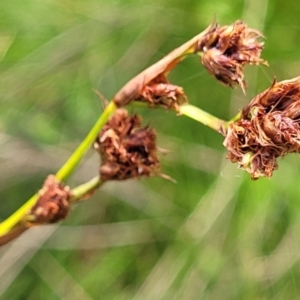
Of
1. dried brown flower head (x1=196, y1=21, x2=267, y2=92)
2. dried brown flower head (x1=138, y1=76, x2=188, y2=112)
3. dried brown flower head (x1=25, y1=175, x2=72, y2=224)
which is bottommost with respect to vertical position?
dried brown flower head (x1=25, y1=175, x2=72, y2=224)

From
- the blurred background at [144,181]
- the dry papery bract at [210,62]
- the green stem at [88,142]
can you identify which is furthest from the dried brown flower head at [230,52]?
the blurred background at [144,181]

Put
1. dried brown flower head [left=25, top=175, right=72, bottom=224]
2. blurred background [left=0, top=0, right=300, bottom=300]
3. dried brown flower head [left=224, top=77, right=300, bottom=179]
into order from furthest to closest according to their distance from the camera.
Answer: blurred background [left=0, top=0, right=300, bottom=300] → dried brown flower head [left=25, top=175, right=72, bottom=224] → dried brown flower head [left=224, top=77, right=300, bottom=179]

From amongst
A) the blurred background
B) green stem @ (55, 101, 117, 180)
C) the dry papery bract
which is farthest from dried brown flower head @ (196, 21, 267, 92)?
the blurred background

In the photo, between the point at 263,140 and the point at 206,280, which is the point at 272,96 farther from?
the point at 206,280

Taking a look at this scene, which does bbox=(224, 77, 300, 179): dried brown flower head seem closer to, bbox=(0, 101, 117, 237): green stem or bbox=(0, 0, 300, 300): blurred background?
bbox=(0, 101, 117, 237): green stem

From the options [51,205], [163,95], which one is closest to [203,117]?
[163,95]

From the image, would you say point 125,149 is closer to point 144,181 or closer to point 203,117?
point 203,117
